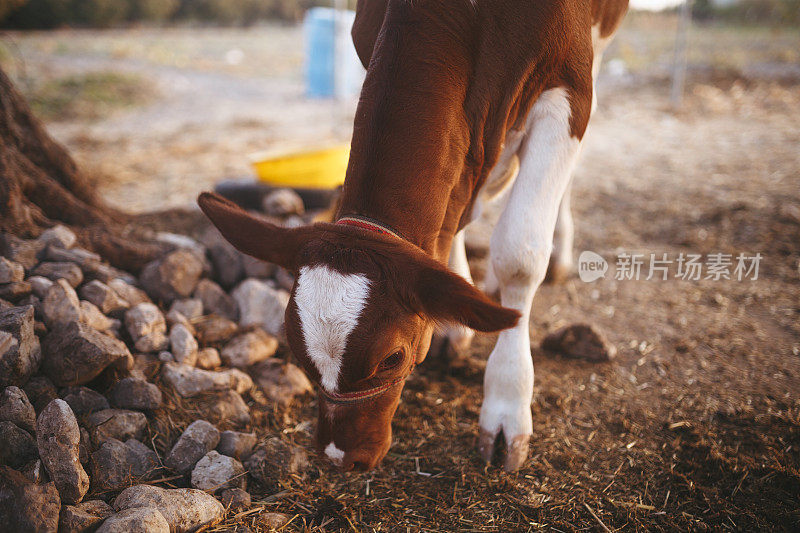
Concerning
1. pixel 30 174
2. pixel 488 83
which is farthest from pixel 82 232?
pixel 488 83

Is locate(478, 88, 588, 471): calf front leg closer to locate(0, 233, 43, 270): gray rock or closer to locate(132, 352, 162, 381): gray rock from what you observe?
locate(132, 352, 162, 381): gray rock

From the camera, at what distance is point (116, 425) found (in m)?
2.32

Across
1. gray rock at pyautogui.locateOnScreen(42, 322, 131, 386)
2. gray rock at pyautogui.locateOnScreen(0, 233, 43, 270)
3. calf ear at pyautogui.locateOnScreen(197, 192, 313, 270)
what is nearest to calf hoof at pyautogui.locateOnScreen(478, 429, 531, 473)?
calf ear at pyautogui.locateOnScreen(197, 192, 313, 270)

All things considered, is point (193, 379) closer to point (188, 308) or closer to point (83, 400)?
point (83, 400)

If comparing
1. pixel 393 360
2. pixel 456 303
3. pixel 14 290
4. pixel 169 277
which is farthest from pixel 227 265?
pixel 456 303

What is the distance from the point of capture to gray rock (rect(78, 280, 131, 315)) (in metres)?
2.82

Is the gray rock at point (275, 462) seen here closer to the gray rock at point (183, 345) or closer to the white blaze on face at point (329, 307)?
the gray rock at point (183, 345)

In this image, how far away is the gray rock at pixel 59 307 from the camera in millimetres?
2549

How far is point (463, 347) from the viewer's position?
3375mm

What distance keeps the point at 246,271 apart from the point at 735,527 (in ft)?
9.35

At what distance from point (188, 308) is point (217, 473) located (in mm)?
1158

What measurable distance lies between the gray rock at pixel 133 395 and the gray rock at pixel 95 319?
340 mm

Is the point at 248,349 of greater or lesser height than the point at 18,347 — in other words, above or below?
below

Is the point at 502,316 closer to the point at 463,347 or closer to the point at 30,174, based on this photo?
the point at 463,347
